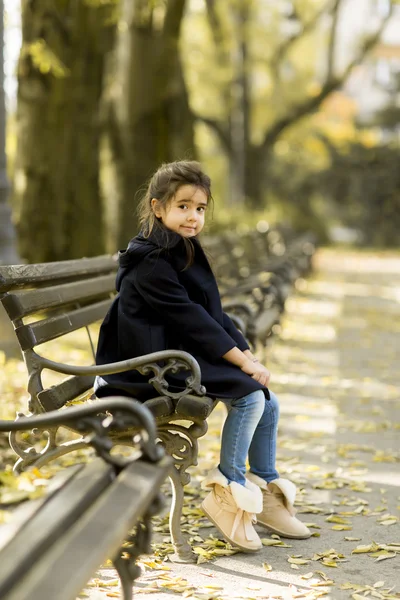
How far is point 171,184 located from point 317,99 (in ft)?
105

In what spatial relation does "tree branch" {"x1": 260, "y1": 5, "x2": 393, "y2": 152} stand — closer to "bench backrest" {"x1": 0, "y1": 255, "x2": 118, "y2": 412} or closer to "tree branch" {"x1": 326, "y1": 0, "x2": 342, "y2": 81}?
"tree branch" {"x1": 326, "y1": 0, "x2": 342, "y2": 81}

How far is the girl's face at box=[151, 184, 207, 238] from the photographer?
395cm

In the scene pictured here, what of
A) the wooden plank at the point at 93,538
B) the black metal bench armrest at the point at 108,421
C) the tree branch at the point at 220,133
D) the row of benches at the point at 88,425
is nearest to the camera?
the wooden plank at the point at 93,538

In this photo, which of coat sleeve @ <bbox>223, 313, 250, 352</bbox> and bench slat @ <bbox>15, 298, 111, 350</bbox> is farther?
coat sleeve @ <bbox>223, 313, 250, 352</bbox>

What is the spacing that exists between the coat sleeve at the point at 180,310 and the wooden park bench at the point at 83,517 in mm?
1005

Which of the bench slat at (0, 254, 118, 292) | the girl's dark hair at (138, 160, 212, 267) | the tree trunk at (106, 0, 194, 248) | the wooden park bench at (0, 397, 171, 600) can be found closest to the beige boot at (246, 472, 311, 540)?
the girl's dark hair at (138, 160, 212, 267)

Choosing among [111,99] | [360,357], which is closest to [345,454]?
[360,357]

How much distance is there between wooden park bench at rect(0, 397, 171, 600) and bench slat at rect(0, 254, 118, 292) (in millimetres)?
1038

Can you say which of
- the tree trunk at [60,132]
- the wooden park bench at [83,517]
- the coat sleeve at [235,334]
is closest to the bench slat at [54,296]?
the coat sleeve at [235,334]

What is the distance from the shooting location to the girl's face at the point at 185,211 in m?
3.95

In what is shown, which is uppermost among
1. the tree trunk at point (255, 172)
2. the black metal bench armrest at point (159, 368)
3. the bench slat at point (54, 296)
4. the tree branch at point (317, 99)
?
the tree branch at point (317, 99)

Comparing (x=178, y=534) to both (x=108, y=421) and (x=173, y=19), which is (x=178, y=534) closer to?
(x=108, y=421)

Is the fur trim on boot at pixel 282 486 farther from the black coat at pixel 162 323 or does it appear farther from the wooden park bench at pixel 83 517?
the wooden park bench at pixel 83 517

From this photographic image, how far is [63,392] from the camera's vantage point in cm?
394
